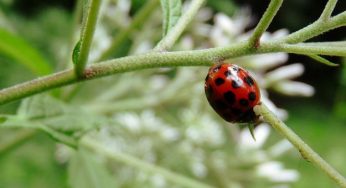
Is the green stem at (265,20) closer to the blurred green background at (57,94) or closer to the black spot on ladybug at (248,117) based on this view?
the black spot on ladybug at (248,117)

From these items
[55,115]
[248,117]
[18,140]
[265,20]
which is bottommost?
[18,140]

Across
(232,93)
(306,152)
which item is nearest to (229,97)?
(232,93)

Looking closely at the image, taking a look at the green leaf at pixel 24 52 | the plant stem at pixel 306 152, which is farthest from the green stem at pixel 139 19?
the plant stem at pixel 306 152

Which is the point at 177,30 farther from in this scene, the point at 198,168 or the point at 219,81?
the point at 198,168

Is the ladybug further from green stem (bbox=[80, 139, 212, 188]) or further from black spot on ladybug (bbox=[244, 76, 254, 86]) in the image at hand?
green stem (bbox=[80, 139, 212, 188])

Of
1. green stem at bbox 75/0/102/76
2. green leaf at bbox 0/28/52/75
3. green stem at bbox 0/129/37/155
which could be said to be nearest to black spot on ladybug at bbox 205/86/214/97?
green stem at bbox 75/0/102/76

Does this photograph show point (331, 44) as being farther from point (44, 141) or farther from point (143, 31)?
point (44, 141)
